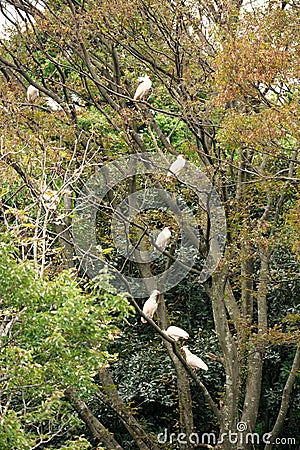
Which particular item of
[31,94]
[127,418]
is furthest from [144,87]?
[127,418]

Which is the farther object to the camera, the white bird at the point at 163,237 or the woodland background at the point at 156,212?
the white bird at the point at 163,237

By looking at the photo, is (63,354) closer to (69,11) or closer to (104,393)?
(104,393)

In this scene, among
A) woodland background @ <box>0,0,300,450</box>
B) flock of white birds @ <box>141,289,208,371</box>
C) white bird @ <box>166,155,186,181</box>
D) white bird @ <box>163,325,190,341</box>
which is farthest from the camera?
white bird @ <box>166,155,186,181</box>

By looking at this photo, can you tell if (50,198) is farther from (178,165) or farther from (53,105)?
(53,105)

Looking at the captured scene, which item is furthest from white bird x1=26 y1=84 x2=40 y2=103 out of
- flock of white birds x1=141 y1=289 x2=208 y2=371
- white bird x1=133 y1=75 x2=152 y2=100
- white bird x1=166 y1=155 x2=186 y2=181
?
flock of white birds x1=141 y1=289 x2=208 y2=371

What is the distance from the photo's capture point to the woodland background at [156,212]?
180 inches

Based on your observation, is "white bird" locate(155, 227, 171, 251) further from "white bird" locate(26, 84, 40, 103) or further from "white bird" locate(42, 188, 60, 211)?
"white bird" locate(26, 84, 40, 103)

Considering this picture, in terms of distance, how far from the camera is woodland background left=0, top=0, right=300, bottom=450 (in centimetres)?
457

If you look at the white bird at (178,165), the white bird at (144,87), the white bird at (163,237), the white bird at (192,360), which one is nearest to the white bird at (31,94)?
the white bird at (144,87)

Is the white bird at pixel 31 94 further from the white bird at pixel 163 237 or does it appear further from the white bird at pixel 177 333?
the white bird at pixel 177 333

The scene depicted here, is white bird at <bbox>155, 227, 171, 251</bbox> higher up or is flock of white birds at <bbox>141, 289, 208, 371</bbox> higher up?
white bird at <bbox>155, 227, 171, 251</bbox>

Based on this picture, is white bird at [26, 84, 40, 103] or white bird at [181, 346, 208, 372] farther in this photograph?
white bird at [26, 84, 40, 103]

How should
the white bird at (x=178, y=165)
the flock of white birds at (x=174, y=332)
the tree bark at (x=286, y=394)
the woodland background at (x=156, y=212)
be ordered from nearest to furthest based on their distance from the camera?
the woodland background at (x=156, y=212) → the flock of white birds at (x=174, y=332) → the white bird at (x=178, y=165) → the tree bark at (x=286, y=394)

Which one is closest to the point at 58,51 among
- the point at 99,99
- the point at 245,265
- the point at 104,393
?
the point at 99,99
